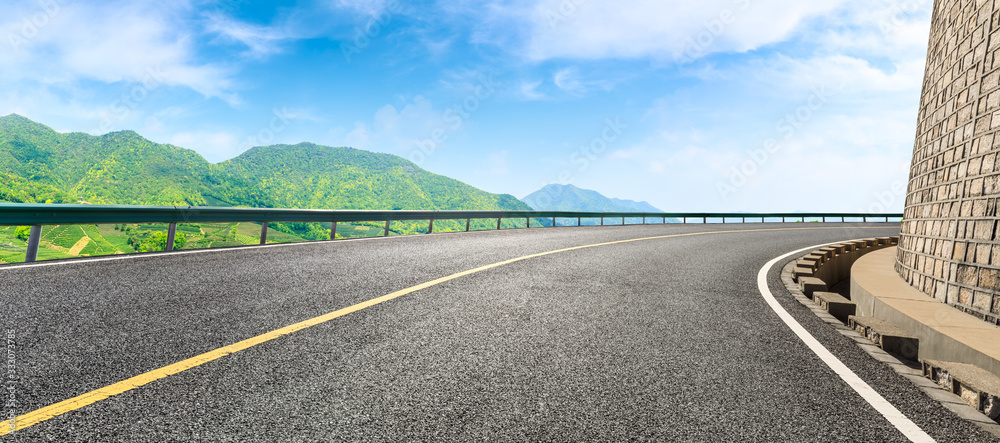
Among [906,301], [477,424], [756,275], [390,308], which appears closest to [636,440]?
[477,424]

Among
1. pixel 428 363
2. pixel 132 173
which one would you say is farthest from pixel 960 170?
pixel 132 173

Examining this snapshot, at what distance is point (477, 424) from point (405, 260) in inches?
259

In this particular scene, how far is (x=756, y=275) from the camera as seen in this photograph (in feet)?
30.2

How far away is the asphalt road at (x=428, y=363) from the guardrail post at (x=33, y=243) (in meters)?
1.02

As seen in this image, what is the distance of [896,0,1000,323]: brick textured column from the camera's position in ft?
18.6

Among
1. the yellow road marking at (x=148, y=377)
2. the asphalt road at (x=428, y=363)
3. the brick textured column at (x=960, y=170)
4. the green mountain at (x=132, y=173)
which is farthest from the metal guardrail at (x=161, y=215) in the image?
the green mountain at (x=132, y=173)

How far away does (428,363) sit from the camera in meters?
3.55

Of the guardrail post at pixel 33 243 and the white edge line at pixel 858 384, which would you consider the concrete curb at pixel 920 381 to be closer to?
the white edge line at pixel 858 384

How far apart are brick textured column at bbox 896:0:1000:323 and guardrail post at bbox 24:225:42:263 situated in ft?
39.6

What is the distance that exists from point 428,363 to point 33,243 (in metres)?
7.56

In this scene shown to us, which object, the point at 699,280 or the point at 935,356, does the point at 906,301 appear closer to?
the point at 935,356

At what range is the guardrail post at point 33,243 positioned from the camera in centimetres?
739

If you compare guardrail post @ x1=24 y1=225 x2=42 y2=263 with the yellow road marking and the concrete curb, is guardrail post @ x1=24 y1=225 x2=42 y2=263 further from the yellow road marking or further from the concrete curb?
the concrete curb

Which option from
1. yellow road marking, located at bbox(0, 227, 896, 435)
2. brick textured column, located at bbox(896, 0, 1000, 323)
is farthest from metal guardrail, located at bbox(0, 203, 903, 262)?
brick textured column, located at bbox(896, 0, 1000, 323)
